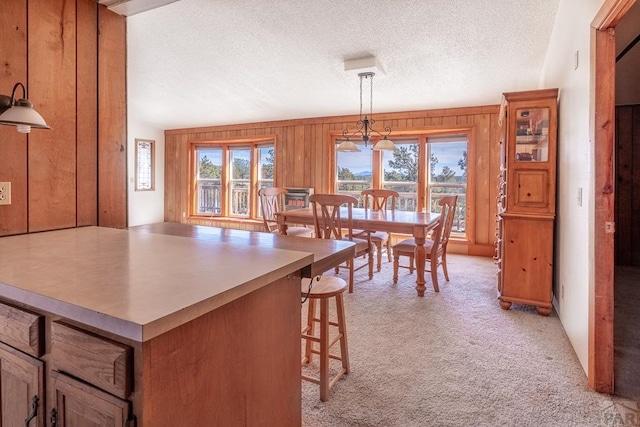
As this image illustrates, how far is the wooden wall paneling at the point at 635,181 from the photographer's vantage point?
4734 mm

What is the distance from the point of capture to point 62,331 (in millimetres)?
939

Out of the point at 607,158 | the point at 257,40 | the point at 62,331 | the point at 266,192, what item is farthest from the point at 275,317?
the point at 266,192

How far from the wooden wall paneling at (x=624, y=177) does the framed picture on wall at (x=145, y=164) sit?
7.99 m

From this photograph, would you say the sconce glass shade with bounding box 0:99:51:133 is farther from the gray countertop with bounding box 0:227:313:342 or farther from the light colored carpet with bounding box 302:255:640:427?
the light colored carpet with bounding box 302:255:640:427

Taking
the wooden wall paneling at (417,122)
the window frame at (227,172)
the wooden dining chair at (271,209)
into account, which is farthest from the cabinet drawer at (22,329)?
the window frame at (227,172)

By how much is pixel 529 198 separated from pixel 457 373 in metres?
1.66

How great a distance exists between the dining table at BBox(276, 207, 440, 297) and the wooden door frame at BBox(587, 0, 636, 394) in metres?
1.69

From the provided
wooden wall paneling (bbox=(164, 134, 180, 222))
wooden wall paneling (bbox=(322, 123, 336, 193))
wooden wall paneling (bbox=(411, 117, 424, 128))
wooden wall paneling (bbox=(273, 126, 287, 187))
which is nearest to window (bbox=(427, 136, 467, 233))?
wooden wall paneling (bbox=(411, 117, 424, 128))

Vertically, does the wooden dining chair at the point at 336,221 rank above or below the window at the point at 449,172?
below

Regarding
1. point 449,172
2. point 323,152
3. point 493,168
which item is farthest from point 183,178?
point 493,168

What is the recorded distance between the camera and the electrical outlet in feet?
5.67

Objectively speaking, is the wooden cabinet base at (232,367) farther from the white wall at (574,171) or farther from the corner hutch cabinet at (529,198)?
the corner hutch cabinet at (529,198)

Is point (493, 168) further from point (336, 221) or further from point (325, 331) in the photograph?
point (325, 331)

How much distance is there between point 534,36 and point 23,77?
4.01 m
